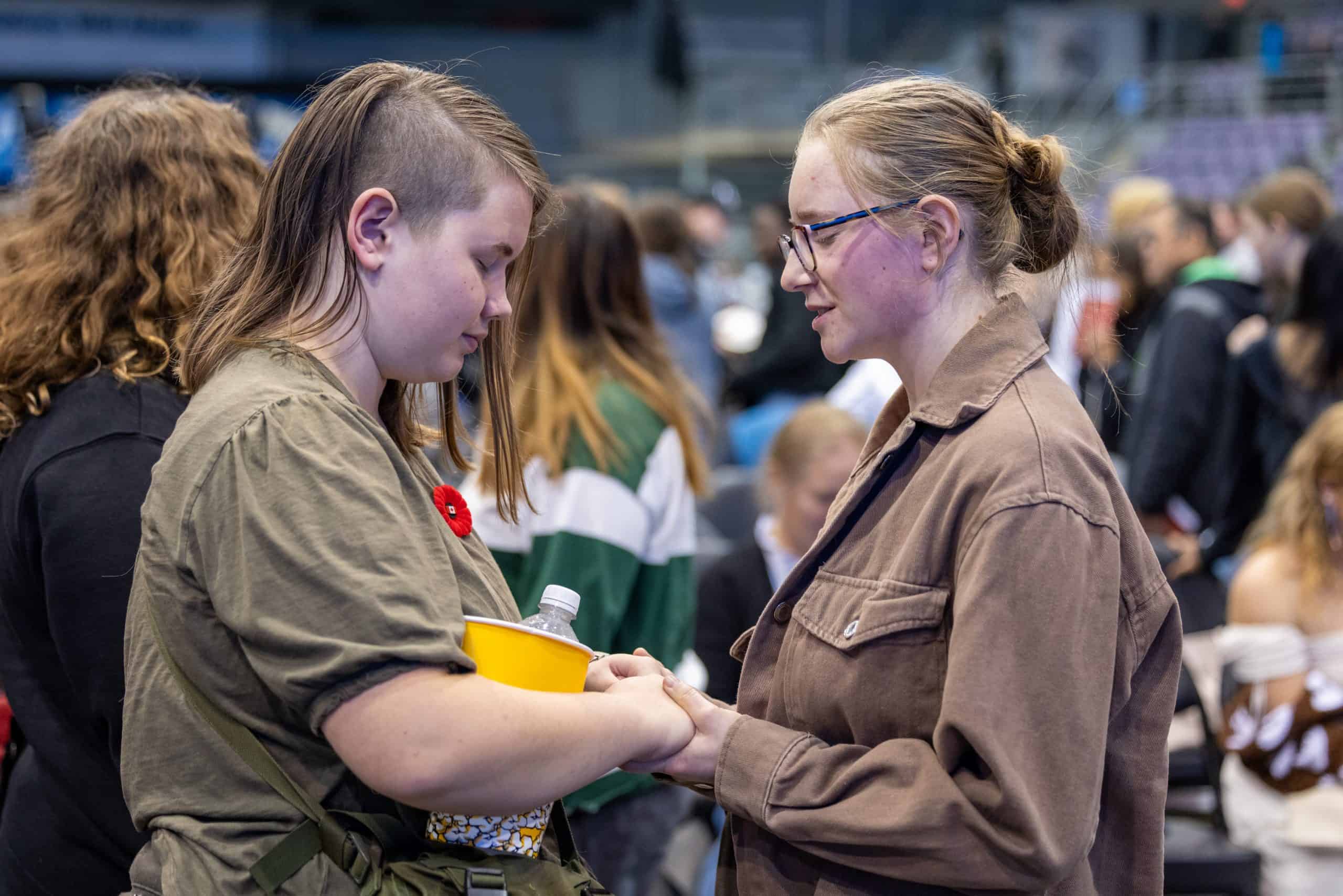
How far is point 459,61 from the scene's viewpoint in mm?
1482

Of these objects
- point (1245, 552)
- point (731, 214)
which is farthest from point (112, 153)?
point (731, 214)

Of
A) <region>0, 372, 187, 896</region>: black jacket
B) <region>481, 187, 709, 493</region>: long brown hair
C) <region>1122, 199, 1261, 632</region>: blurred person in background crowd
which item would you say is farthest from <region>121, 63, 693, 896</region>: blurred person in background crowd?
<region>1122, 199, 1261, 632</region>: blurred person in background crowd

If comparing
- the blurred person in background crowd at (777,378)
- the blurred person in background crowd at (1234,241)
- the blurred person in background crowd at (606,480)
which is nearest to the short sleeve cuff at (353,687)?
the blurred person in background crowd at (606,480)

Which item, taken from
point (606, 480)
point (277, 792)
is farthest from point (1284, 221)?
point (277, 792)

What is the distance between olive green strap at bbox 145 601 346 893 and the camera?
1.12m

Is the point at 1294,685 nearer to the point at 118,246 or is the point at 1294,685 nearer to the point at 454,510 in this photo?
the point at 454,510

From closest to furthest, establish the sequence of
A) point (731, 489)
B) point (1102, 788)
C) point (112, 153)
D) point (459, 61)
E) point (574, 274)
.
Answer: point (1102, 788) → point (459, 61) → point (112, 153) → point (574, 274) → point (731, 489)

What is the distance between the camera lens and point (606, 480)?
96.9 inches

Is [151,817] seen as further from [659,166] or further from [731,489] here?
[659,166]

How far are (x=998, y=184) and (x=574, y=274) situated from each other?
4.38 feet

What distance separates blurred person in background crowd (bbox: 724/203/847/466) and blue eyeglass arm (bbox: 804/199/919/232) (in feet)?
12.3

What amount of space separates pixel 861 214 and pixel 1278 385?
3.08 meters

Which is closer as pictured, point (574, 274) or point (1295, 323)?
point (574, 274)

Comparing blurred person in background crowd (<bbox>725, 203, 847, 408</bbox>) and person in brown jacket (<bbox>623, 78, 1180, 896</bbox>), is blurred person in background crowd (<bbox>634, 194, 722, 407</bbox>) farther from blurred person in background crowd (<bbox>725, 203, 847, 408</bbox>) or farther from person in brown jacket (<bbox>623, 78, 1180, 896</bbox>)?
person in brown jacket (<bbox>623, 78, 1180, 896</bbox>)
